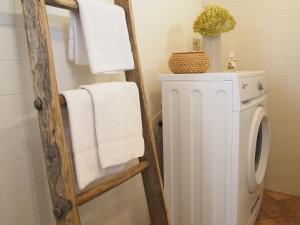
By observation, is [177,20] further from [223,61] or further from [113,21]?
[113,21]

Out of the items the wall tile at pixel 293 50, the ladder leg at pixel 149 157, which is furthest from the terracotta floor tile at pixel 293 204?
the ladder leg at pixel 149 157

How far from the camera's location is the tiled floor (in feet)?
5.39

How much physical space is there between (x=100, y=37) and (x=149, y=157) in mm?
481

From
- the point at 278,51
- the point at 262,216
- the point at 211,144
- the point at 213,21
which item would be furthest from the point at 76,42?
the point at 262,216

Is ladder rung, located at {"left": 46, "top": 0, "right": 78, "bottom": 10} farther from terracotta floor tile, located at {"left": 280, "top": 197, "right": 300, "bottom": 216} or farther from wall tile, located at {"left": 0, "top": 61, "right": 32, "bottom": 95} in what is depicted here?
terracotta floor tile, located at {"left": 280, "top": 197, "right": 300, "bottom": 216}

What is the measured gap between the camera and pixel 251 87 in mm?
1232

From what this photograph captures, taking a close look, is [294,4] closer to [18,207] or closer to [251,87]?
[251,87]

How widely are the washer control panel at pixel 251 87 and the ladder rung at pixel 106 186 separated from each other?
0.50 metres

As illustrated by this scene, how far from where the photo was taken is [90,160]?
0.81 meters

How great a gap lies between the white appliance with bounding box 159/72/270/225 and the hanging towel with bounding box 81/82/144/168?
1.14 ft

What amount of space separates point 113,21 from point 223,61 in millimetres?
1266

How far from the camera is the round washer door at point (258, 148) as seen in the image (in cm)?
123

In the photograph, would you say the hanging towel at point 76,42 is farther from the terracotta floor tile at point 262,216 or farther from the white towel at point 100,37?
the terracotta floor tile at point 262,216

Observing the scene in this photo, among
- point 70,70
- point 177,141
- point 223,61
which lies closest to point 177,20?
point 223,61
